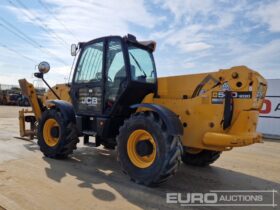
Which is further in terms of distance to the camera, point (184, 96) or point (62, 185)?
point (184, 96)

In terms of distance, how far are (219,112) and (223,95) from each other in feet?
0.92

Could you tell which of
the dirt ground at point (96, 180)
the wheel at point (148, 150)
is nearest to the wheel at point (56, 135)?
the dirt ground at point (96, 180)

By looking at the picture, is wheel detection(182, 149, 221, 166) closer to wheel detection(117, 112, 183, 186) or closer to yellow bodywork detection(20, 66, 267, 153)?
yellow bodywork detection(20, 66, 267, 153)

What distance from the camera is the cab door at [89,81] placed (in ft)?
19.8

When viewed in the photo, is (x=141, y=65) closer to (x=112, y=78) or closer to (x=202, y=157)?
(x=112, y=78)

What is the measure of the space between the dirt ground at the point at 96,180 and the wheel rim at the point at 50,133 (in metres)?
0.41

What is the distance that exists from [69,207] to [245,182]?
3125mm

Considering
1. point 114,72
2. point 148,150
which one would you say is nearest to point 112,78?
point 114,72

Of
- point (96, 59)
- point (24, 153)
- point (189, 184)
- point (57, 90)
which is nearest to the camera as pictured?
point (189, 184)

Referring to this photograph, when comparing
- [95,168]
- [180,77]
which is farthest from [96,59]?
[95,168]

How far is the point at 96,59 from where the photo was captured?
620 cm

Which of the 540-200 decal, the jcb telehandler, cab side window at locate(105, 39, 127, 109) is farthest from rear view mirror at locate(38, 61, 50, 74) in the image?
the 540-200 decal

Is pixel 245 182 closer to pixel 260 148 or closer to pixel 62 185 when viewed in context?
pixel 62 185

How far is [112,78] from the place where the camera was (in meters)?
5.84
